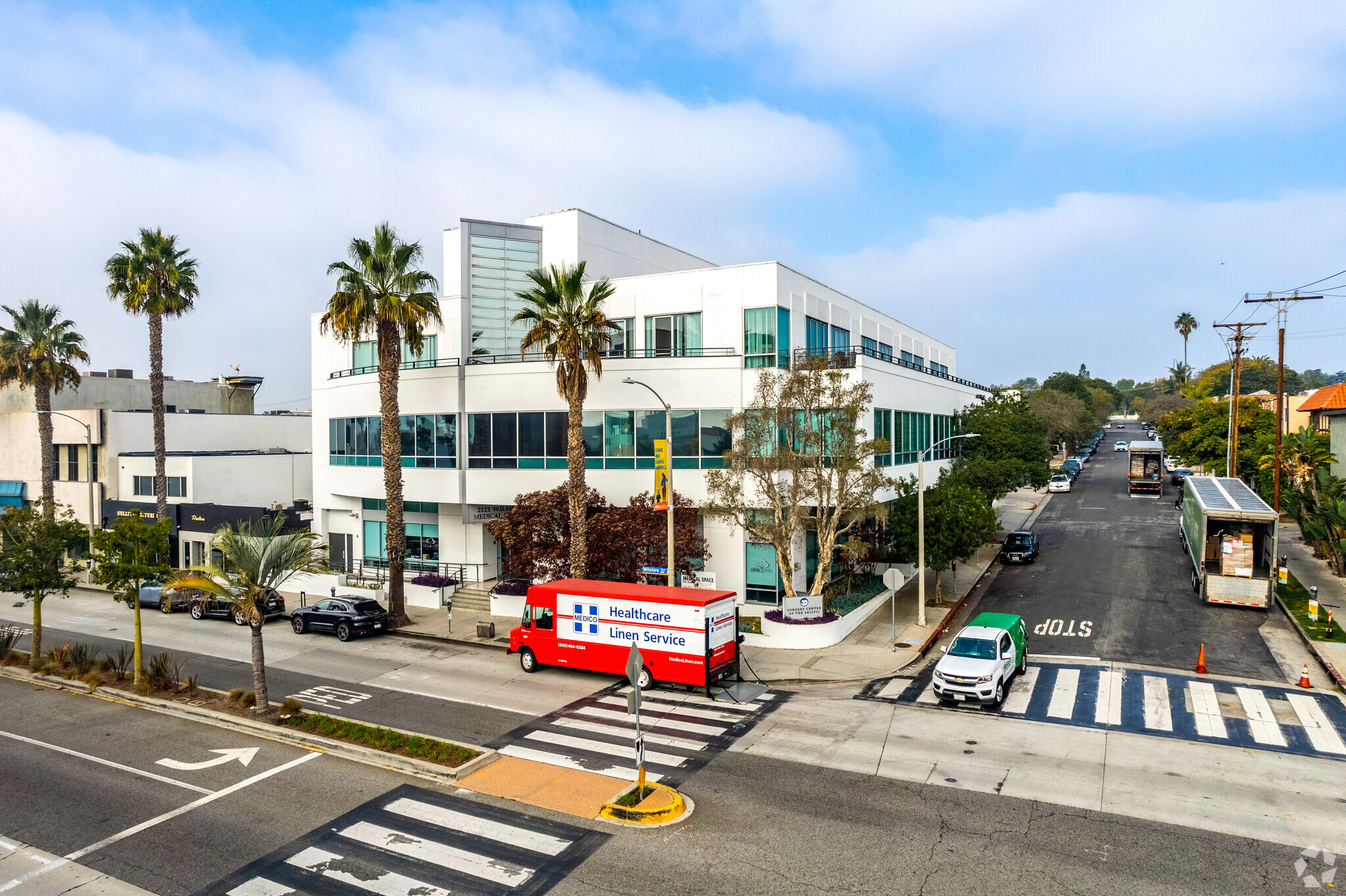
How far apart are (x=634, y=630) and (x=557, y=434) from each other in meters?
12.7

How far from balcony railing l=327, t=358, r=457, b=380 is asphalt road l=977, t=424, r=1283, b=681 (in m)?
24.9

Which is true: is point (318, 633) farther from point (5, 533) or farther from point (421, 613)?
point (5, 533)

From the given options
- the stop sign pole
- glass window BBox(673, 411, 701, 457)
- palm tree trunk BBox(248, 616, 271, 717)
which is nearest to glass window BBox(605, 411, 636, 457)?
glass window BBox(673, 411, 701, 457)

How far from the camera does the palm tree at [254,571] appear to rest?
1831 centimetres

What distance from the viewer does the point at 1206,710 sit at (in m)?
19.1

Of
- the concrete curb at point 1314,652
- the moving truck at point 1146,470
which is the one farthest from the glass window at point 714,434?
the moving truck at point 1146,470

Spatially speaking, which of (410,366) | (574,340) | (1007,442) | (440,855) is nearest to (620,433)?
(574,340)

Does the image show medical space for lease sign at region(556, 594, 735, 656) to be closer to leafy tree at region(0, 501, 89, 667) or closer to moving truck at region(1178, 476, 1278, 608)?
leafy tree at region(0, 501, 89, 667)

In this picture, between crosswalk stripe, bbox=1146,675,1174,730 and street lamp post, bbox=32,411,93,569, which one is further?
street lamp post, bbox=32,411,93,569

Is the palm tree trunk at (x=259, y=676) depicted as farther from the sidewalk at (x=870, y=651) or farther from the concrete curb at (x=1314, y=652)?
the concrete curb at (x=1314, y=652)

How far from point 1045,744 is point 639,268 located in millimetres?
28789

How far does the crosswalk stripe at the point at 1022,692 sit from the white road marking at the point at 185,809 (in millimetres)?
16247

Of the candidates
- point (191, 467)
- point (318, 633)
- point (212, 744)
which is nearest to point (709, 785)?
point (212, 744)

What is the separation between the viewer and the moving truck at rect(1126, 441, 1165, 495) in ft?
218
